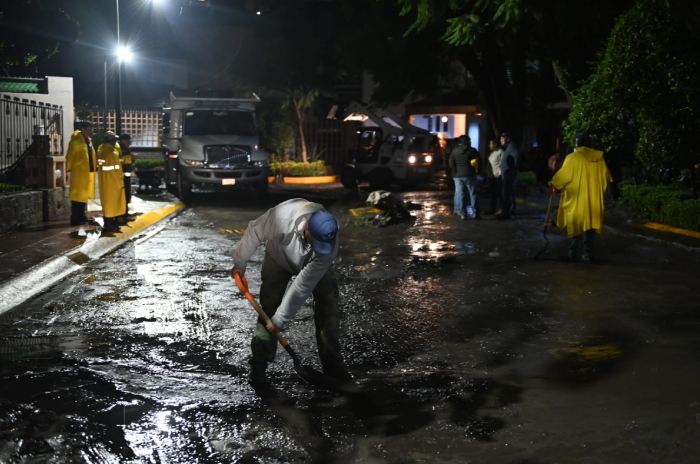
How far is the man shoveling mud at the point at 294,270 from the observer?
19.4 feet

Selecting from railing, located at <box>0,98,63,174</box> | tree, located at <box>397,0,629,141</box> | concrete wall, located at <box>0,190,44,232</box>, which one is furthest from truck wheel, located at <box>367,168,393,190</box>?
concrete wall, located at <box>0,190,44,232</box>

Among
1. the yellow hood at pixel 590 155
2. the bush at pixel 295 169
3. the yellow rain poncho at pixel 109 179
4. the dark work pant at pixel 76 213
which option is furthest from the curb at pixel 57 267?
the bush at pixel 295 169

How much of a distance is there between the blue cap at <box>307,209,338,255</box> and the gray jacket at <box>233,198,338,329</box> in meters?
0.09

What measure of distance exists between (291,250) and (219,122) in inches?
776

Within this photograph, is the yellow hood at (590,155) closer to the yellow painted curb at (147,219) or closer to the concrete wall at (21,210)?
the yellow painted curb at (147,219)

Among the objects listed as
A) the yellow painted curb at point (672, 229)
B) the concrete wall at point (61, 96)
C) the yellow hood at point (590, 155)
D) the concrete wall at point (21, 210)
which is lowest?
the yellow painted curb at point (672, 229)

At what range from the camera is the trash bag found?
1759cm

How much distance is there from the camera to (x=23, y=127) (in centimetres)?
1891

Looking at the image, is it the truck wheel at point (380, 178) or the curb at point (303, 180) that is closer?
the truck wheel at point (380, 178)

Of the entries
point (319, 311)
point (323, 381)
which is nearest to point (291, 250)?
point (319, 311)

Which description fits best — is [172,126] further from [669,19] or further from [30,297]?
[30,297]

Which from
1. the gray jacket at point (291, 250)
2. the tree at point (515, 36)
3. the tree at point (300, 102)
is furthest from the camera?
the tree at point (300, 102)

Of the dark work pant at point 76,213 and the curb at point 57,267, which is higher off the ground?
the dark work pant at point 76,213

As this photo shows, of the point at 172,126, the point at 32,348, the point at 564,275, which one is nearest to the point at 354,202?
the point at 172,126
